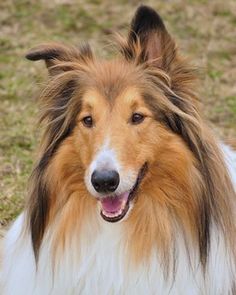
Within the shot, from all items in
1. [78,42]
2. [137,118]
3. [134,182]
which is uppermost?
[78,42]

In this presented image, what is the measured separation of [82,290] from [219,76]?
165 inches

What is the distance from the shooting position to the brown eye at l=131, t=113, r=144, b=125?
152 inches

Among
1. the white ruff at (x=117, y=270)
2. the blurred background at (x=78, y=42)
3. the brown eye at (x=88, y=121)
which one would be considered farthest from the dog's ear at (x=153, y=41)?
the blurred background at (x=78, y=42)

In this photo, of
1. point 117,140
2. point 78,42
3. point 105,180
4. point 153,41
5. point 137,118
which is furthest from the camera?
point 78,42

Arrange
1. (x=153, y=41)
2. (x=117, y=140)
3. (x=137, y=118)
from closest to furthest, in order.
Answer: (x=117, y=140), (x=137, y=118), (x=153, y=41)

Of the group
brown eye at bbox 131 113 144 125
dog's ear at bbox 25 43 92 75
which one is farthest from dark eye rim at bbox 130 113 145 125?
dog's ear at bbox 25 43 92 75

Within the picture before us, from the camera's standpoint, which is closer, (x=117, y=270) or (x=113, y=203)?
(x=113, y=203)

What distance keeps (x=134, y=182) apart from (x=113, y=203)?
0.50ft

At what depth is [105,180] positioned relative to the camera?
3633 mm

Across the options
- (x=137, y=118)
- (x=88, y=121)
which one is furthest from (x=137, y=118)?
(x=88, y=121)

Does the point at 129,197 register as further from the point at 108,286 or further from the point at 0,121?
the point at 0,121

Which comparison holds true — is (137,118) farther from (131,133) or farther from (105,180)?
(105,180)

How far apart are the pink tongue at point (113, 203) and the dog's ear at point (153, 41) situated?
0.69 metres

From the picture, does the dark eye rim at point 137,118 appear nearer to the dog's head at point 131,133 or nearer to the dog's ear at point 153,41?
the dog's head at point 131,133
